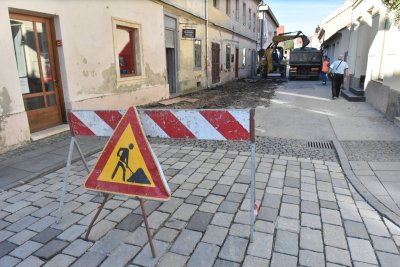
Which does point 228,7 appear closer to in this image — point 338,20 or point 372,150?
point 338,20

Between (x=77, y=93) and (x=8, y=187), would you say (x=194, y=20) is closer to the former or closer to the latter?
(x=77, y=93)

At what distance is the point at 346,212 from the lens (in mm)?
3107

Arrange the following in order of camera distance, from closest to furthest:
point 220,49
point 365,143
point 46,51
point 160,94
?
point 365,143 → point 46,51 → point 160,94 → point 220,49

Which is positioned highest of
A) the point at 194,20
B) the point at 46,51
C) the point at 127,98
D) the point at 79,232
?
the point at 194,20

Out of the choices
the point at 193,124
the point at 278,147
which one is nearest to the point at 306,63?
the point at 278,147

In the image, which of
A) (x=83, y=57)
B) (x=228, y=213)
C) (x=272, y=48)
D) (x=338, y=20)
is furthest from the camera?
(x=272, y=48)

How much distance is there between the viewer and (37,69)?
6238 mm

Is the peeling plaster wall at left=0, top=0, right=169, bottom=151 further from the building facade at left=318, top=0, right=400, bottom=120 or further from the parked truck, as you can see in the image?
the parked truck

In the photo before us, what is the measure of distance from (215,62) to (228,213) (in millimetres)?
15334

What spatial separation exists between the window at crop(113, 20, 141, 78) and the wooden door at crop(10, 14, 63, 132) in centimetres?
242

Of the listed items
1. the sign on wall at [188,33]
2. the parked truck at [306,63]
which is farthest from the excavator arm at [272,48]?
the sign on wall at [188,33]

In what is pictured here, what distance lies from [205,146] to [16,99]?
12.3 ft

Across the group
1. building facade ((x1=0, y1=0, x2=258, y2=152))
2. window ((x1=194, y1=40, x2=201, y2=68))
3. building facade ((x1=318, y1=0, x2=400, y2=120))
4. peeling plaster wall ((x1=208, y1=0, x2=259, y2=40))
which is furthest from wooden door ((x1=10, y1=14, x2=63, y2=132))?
peeling plaster wall ((x1=208, y1=0, x2=259, y2=40))

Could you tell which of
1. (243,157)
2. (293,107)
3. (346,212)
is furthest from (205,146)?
(293,107)
